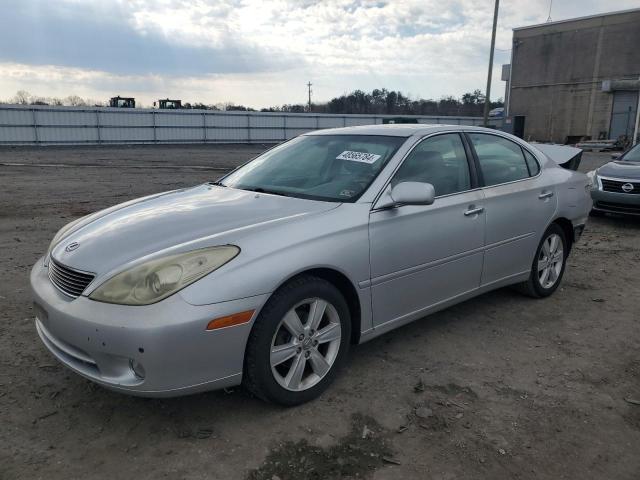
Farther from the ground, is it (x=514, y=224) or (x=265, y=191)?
(x=265, y=191)

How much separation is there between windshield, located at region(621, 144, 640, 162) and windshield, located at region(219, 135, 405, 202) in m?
7.18

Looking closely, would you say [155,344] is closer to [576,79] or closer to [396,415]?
[396,415]

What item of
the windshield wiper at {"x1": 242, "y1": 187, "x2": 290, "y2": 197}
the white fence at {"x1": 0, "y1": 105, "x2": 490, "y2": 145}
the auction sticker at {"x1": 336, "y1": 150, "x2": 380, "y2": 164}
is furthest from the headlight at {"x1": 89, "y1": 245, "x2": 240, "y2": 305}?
the white fence at {"x1": 0, "y1": 105, "x2": 490, "y2": 145}

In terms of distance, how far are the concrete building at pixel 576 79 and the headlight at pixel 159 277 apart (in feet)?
130

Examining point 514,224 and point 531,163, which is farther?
point 531,163

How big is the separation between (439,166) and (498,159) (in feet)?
2.77

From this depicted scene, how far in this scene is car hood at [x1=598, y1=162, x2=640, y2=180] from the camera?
826 cm

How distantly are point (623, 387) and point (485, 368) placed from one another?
84cm

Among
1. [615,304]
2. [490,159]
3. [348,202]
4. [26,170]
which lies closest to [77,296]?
[348,202]

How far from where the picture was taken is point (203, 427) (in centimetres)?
281

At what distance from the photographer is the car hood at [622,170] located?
8258 millimetres

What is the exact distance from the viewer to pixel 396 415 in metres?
2.95

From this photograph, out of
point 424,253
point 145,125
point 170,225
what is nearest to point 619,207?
point 424,253

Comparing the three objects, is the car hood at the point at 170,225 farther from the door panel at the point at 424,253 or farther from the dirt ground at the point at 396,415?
the dirt ground at the point at 396,415
